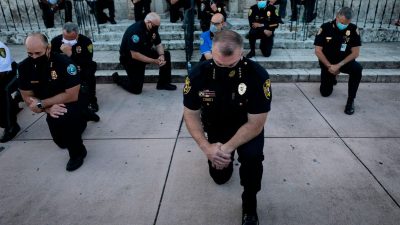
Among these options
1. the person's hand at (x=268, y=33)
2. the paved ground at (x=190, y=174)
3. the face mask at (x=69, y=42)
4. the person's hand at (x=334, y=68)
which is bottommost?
the paved ground at (x=190, y=174)

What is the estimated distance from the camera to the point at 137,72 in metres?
5.45

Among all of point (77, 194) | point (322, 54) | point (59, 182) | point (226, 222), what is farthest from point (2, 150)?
point (322, 54)

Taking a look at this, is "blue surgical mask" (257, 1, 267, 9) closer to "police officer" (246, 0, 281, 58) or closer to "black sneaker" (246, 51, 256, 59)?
"police officer" (246, 0, 281, 58)

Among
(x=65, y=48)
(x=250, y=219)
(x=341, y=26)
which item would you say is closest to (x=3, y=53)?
(x=65, y=48)

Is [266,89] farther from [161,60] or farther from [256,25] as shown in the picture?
[256,25]

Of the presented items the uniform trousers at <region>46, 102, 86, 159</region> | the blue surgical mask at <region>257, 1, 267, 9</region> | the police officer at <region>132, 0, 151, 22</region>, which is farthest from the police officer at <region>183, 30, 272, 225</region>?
the police officer at <region>132, 0, 151, 22</region>

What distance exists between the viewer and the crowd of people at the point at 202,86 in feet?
7.96

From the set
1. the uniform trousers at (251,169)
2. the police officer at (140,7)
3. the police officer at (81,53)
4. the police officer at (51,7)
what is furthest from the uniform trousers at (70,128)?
the police officer at (51,7)

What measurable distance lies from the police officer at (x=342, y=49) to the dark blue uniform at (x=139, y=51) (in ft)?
8.77

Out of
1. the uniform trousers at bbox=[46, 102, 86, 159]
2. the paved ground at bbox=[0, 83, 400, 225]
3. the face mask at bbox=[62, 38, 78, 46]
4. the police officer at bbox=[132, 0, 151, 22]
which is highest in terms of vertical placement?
the police officer at bbox=[132, 0, 151, 22]

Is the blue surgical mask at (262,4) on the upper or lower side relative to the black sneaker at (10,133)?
upper

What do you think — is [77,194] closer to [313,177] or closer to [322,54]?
[313,177]

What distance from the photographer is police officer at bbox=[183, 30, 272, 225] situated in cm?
241

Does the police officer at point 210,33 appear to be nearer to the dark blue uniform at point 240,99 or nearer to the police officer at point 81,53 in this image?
the police officer at point 81,53
